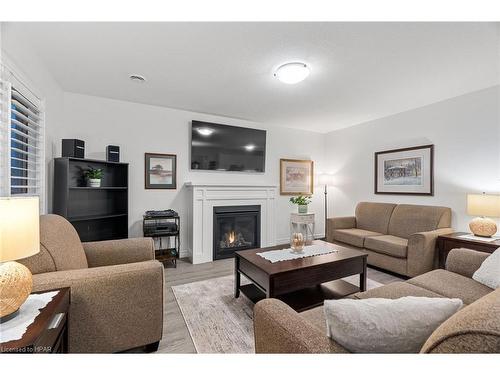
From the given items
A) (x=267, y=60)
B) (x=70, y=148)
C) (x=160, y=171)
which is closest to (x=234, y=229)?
(x=160, y=171)

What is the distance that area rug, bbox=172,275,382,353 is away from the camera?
1.60 metres

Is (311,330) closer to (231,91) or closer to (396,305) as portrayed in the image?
(396,305)

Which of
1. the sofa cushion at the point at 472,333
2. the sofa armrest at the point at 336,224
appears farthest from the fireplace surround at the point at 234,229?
the sofa cushion at the point at 472,333

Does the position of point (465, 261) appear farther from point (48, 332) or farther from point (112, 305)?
point (48, 332)

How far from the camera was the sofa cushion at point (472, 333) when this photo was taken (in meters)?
0.52

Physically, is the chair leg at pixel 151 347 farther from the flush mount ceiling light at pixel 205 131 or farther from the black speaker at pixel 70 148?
the flush mount ceiling light at pixel 205 131

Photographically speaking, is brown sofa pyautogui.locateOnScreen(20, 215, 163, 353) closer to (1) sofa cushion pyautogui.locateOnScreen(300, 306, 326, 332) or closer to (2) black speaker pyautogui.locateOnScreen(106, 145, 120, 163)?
(1) sofa cushion pyautogui.locateOnScreen(300, 306, 326, 332)

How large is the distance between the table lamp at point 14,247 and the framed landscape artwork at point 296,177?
3.82 metres

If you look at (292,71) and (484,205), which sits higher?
(292,71)

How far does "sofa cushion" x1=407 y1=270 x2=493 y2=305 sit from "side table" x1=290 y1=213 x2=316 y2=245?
2.50 m

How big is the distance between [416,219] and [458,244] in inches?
27.0

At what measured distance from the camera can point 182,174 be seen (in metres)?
3.62

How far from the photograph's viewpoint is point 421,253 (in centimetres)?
253
